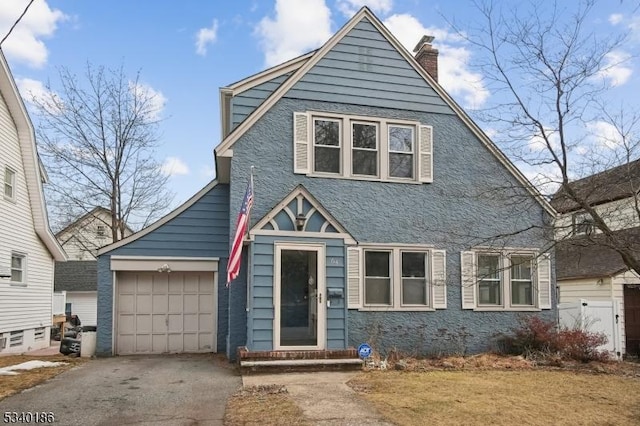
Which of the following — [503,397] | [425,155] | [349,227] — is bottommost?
[503,397]

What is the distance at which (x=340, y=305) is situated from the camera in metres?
11.2

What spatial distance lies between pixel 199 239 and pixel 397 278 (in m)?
4.91

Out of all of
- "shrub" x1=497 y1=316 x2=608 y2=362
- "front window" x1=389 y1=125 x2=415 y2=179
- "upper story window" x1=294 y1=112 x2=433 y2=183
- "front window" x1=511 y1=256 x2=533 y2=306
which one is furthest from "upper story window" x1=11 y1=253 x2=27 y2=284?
"front window" x1=511 y1=256 x2=533 y2=306

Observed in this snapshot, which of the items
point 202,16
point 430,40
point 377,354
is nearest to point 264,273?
point 377,354

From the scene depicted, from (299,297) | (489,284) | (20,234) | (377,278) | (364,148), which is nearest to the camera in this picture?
(299,297)

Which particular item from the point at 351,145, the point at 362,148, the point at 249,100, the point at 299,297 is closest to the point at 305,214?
the point at 299,297

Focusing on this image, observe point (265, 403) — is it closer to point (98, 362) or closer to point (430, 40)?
point (98, 362)

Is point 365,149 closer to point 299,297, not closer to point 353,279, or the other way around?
point 353,279

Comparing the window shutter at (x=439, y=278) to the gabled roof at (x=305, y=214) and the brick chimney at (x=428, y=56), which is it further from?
the brick chimney at (x=428, y=56)

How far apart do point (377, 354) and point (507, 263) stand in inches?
163

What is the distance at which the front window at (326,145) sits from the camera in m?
12.7

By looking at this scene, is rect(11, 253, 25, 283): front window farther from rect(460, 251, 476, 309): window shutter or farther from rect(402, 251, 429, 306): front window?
rect(460, 251, 476, 309): window shutter

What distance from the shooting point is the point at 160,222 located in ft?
44.4

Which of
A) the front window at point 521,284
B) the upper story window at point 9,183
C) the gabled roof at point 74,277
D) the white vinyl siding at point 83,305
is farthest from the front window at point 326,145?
the white vinyl siding at point 83,305
